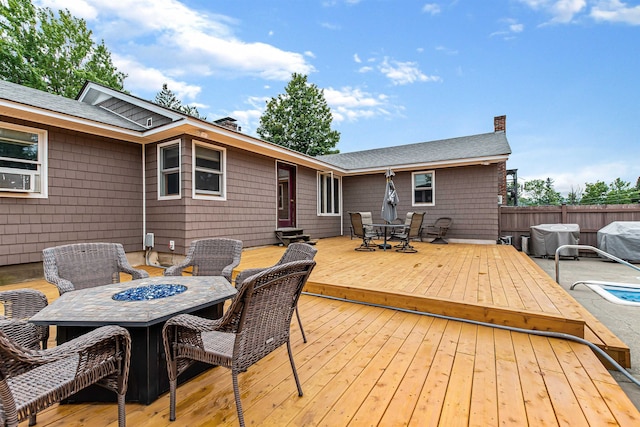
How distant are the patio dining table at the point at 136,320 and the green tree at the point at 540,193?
26554 mm

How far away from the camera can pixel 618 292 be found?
4613 mm

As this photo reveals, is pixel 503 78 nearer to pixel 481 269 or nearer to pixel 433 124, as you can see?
pixel 433 124

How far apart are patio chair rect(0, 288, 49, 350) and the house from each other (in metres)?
3.66

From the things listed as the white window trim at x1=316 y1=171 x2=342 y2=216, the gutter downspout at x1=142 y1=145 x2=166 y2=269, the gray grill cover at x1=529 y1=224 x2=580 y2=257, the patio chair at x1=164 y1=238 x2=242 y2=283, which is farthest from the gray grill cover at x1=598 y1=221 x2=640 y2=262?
the gutter downspout at x1=142 y1=145 x2=166 y2=269

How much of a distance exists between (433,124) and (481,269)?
16886 mm

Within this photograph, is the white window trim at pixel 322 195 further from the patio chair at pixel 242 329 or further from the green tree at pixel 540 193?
the green tree at pixel 540 193

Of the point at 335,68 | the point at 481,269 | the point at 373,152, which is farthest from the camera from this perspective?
the point at 335,68

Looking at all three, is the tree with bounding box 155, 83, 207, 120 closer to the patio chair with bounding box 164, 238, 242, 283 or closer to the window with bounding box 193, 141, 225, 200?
the window with bounding box 193, 141, 225, 200

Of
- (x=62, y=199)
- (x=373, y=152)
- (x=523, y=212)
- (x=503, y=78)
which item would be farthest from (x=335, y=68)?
(x=62, y=199)

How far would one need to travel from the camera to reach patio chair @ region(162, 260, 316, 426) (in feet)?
4.49

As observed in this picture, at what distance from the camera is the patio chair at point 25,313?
1555mm

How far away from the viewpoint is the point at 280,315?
5.47 ft

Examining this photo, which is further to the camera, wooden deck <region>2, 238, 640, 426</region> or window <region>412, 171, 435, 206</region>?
window <region>412, 171, 435, 206</region>

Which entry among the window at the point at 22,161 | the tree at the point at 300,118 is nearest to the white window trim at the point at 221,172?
the window at the point at 22,161
